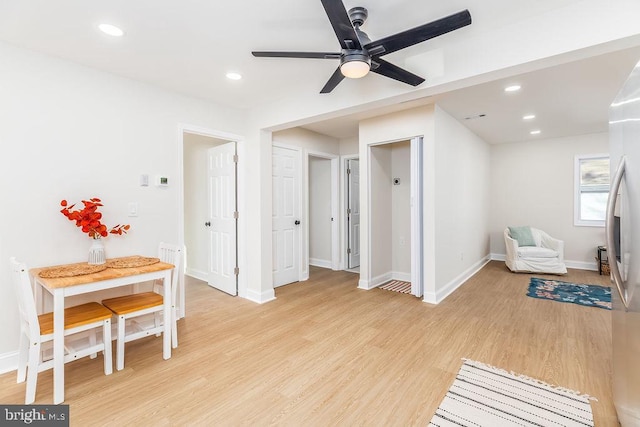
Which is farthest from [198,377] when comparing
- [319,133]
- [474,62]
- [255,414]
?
[319,133]

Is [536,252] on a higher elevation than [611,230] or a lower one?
lower

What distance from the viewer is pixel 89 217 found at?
8.18 feet

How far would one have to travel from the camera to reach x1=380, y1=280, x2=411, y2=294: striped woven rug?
436 centimetres

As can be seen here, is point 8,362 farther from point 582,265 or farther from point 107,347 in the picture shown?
point 582,265

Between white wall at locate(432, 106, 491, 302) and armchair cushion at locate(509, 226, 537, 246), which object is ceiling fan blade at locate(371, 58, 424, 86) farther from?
armchair cushion at locate(509, 226, 537, 246)

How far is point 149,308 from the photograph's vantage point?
2494mm

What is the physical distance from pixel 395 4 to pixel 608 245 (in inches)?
68.9

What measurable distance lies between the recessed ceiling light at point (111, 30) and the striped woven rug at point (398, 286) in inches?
161

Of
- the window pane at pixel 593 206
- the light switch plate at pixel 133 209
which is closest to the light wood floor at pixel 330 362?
the light switch plate at pixel 133 209

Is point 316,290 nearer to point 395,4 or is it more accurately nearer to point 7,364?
point 7,364

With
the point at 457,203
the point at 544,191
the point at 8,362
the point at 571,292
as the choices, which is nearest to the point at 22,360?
the point at 8,362

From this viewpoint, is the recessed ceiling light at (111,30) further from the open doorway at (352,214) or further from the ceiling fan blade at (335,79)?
the open doorway at (352,214)

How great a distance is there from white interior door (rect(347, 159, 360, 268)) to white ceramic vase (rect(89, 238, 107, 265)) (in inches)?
155

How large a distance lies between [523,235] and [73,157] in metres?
6.64
